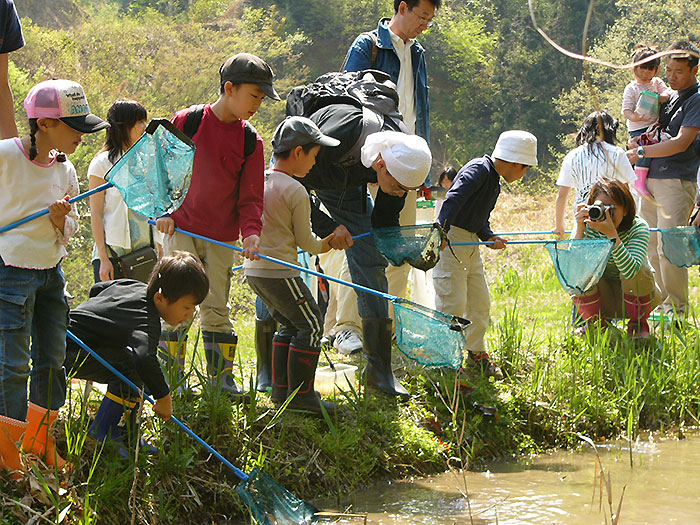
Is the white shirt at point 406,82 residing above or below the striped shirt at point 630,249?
above

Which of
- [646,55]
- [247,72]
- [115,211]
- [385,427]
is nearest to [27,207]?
[247,72]

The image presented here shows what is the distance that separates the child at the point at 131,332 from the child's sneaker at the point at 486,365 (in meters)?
2.34

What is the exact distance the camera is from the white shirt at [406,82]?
5.56 m

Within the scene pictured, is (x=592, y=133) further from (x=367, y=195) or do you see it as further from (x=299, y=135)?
(x=299, y=135)

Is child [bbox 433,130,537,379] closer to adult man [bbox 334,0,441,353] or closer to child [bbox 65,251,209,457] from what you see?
adult man [bbox 334,0,441,353]

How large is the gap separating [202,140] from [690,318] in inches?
188

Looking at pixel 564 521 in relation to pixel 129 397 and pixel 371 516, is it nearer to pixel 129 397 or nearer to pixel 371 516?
pixel 371 516

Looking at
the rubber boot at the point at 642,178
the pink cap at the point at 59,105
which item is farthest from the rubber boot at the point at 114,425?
the rubber boot at the point at 642,178

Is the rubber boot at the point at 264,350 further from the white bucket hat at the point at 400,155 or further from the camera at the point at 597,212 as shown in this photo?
the camera at the point at 597,212

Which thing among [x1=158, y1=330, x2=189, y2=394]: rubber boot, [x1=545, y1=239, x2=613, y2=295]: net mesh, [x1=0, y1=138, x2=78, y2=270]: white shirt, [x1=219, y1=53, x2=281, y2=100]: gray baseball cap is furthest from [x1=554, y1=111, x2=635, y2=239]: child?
[x1=0, y1=138, x2=78, y2=270]: white shirt

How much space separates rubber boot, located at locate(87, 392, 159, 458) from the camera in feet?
11.9

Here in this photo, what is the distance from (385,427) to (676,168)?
11.7ft

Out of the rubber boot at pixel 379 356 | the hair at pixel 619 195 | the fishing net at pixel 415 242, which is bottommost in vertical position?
the rubber boot at pixel 379 356

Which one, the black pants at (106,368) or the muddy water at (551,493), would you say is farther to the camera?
the muddy water at (551,493)
